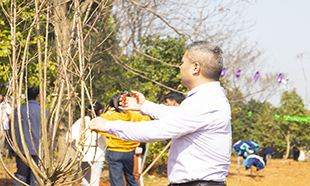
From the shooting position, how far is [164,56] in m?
8.73

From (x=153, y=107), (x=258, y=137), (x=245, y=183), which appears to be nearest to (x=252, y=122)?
(x=258, y=137)

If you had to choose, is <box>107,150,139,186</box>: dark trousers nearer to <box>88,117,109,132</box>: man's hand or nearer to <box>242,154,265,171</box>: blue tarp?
<box>88,117,109,132</box>: man's hand

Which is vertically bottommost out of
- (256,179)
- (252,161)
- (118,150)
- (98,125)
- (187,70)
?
(256,179)

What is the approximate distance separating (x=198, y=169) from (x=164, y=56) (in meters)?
6.93

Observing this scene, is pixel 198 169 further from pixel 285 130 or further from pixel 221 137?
pixel 285 130

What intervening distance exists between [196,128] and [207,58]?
17.6 inches

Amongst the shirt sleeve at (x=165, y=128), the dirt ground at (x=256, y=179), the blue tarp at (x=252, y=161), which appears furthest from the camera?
the blue tarp at (x=252, y=161)

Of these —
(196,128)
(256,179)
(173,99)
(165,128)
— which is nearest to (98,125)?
(165,128)

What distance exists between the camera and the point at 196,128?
1.90 metres

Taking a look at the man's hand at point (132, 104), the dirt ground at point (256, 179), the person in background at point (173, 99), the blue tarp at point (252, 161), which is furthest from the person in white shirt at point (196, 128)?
the blue tarp at point (252, 161)

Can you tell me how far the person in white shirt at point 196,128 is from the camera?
6.21 ft

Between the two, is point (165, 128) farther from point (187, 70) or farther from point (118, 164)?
point (118, 164)

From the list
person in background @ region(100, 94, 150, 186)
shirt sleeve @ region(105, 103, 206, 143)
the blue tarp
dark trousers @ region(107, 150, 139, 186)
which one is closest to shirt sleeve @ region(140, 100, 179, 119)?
shirt sleeve @ region(105, 103, 206, 143)

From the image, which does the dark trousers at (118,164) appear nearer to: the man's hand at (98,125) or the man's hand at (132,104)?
the man's hand at (132,104)
